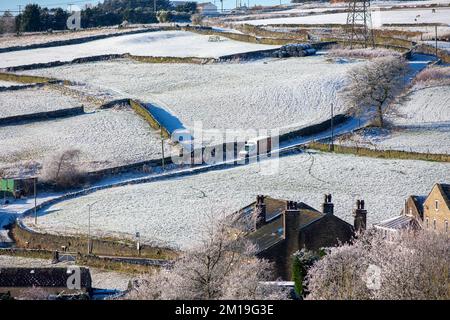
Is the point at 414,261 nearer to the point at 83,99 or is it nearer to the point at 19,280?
the point at 19,280

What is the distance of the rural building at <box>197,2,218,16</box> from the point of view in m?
136

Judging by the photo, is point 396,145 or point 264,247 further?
point 396,145

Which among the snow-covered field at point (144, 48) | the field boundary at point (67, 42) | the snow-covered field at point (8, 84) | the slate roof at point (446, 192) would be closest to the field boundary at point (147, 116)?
the snow-covered field at point (8, 84)

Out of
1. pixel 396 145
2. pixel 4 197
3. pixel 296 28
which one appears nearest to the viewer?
pixel 4 197

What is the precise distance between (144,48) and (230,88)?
75.8 feet

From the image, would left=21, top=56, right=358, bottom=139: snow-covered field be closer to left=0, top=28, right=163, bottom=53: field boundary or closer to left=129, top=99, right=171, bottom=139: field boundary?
left=129, top=99, right=171, bottom=139: field boundary

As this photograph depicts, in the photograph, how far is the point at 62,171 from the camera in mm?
50844

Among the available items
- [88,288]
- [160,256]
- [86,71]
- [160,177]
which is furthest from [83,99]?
[88,288]

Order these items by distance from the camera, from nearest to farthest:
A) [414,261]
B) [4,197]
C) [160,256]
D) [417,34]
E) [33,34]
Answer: [414,261]
[160,256]
[4,197]
[417,34]
[33,34]

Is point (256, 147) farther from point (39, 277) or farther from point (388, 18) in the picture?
point (388, 18)

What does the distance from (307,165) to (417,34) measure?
4025 cm

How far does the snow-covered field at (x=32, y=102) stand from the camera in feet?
219

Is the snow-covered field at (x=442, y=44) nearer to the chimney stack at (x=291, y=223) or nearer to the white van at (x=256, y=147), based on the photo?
the white van at (x=256, y=147)

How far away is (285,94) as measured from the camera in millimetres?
67938
